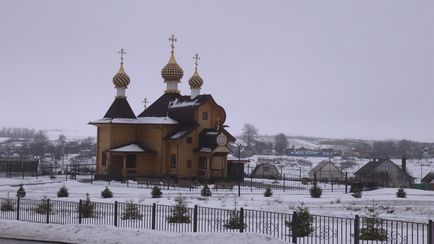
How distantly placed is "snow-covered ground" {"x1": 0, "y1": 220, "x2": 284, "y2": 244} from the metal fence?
108 cm

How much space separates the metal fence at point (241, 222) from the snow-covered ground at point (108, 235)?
108 centimetres

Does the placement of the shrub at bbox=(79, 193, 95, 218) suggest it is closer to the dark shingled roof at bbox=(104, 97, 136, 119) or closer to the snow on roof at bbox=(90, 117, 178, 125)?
the snow on roof at bbox=(90, 117, 178, 125)

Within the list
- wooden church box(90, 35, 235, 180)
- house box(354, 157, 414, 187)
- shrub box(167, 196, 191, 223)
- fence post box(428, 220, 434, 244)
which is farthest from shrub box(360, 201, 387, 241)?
house box(354, 157, 414, 187)

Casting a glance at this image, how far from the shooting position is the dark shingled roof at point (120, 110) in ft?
139

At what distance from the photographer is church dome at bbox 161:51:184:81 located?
44.6 metres

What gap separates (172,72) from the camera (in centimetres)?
4462

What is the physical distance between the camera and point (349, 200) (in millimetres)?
26000

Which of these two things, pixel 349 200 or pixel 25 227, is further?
pixel 349 200

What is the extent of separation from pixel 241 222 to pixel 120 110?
30.1 m

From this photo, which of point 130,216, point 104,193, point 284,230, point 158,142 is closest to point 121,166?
point 158,142

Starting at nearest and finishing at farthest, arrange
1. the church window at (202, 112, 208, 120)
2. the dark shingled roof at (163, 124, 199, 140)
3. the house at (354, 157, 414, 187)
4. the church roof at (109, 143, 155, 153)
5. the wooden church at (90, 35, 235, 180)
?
the dark shingled roof at (163, 124, 199, 140)
the wooden church at (90, 35, 235, 180)
the church roof at (109, 143, 155, 153)
the church window at (202, 112, 208, 120)
the house at (354, 157, 414, 187)

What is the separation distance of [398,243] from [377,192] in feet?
65.8

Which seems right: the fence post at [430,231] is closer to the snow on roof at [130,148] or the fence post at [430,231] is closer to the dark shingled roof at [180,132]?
the dark shingled roof at [180,132]

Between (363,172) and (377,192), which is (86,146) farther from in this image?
(377,192)
